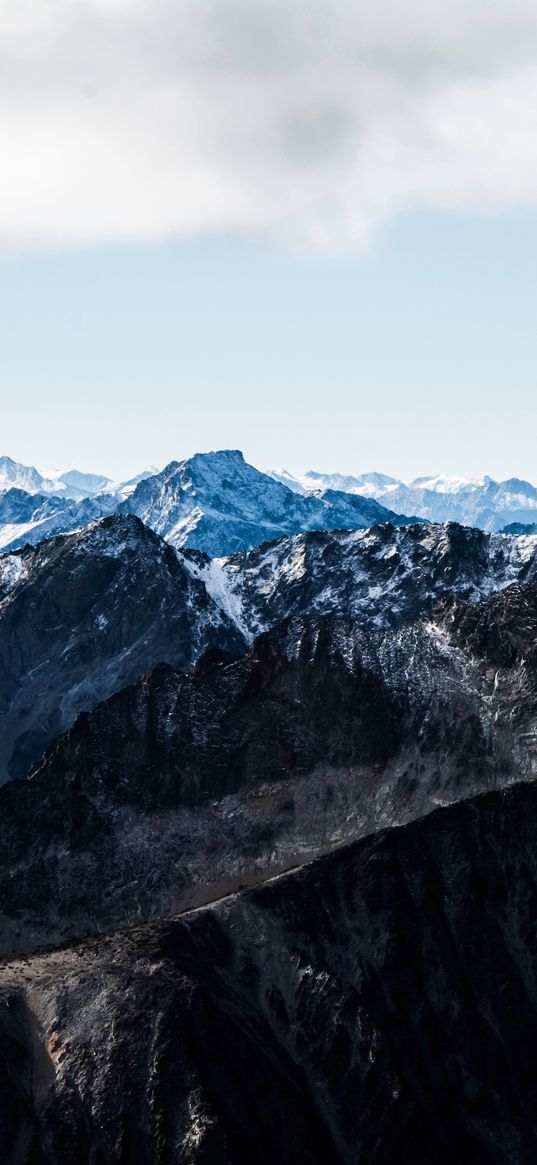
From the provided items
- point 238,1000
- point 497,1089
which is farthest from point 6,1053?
point 497,1089

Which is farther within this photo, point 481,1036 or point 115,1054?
point 481,1036

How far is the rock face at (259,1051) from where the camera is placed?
537 feet

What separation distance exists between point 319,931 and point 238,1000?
16.1 meters

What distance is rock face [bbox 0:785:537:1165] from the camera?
16375 cm

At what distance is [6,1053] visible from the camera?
168m

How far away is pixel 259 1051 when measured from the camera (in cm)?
17400

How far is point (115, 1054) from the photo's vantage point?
168125 millimetres

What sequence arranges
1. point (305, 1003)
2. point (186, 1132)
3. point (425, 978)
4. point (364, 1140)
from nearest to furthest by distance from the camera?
point (186, 1132) < point (364, 1140) < point (305, 1003) < point (425, 978)

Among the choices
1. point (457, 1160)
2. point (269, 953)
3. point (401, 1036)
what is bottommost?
point (457, 1160)

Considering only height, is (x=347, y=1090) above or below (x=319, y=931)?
below

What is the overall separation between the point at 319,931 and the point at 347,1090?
23373 mm

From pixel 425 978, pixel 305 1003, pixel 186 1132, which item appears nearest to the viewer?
pixel 186 1132

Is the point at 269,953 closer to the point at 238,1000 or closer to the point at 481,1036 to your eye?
the point at 238,1000

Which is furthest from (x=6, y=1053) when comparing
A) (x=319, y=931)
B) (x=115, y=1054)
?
(x=319, y=931)
